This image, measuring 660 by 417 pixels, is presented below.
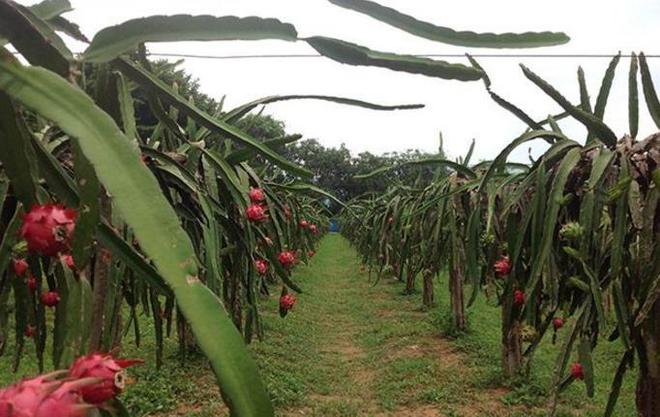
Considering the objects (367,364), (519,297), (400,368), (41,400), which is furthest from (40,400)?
(367,364)

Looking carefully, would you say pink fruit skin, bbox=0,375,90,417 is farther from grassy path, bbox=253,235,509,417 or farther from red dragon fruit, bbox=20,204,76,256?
grassy path, bbox=253,235,509,417

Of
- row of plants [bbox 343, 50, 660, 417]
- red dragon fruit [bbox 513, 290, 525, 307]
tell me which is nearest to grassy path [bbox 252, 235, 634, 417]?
red dragon fruit [bbox 513, 290, 525, 307]

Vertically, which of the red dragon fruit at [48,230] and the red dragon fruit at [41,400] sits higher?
the red dragon fruit at [48,230]

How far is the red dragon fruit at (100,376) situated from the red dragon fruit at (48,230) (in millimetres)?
187

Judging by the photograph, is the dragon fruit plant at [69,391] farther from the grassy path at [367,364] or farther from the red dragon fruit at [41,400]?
the grassy path at [367,364]

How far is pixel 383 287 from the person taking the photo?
836cm

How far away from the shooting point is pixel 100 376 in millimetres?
422

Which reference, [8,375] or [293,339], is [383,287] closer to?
[293,339]

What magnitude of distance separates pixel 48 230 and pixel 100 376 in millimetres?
215

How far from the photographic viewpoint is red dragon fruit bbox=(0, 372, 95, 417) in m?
0.34

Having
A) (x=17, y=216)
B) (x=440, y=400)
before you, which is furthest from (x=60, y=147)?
(x=440, y=400)

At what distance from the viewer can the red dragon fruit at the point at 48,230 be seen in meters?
0.58

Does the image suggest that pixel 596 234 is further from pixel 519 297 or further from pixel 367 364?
pixel 367 364

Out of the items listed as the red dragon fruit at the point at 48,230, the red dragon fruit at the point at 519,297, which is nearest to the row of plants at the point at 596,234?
the red dragon fruit at the point at 519,297
